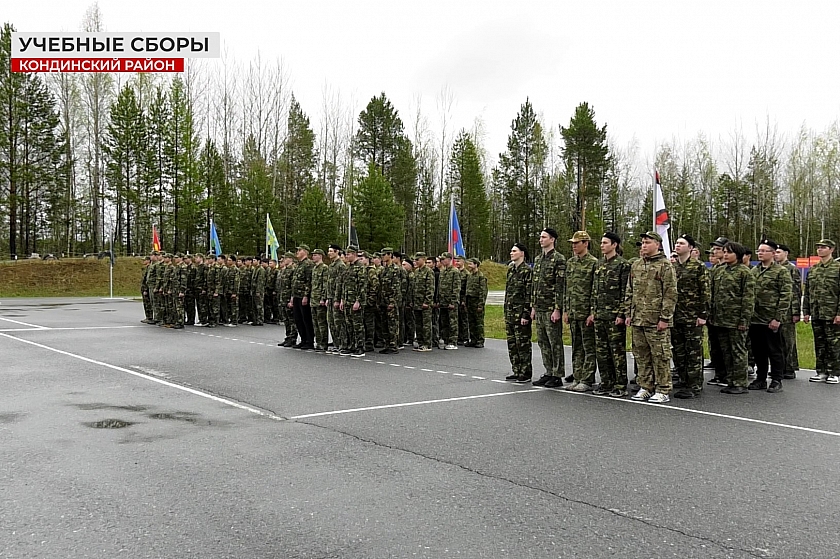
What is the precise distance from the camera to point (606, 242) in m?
9.48

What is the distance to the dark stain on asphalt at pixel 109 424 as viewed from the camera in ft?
23.4

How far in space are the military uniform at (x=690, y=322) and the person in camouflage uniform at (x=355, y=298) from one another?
20.1 ft

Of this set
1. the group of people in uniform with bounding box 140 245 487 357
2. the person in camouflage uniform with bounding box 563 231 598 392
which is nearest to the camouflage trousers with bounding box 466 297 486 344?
the group of people in uniform with bounding box 140 245 487 357

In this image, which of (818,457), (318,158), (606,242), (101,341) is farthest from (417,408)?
(318,158)

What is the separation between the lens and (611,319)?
30.3ft

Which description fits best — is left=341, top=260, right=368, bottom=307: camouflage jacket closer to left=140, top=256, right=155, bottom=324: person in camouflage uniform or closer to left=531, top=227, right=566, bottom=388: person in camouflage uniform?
left=531, top=227, right=566, bottom=388: person in camouflage uniform

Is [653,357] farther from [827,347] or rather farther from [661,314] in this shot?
[827,347]

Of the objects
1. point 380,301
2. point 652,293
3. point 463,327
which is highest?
point 652,293

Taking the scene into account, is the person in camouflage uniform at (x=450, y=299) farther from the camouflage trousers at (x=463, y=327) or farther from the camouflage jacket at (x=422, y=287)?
the camouflage trousers at (x=463, y=327)

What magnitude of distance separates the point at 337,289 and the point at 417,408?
236 inches

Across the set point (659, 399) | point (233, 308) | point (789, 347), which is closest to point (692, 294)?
point (659, 399)

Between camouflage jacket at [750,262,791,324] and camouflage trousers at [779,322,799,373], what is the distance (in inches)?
17.1

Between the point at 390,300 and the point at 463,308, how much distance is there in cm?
234

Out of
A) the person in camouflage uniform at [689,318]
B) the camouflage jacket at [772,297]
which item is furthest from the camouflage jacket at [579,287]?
the camouflage jacket at [772,297]
